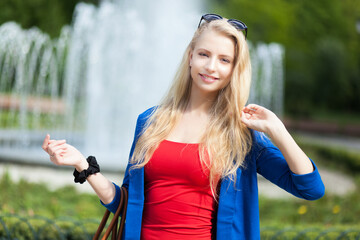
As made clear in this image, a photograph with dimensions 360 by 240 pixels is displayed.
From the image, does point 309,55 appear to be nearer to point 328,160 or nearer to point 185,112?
point 328,160

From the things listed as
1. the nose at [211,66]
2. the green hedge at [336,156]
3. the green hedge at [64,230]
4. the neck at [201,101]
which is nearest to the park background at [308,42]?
the green hedge at [336,156]

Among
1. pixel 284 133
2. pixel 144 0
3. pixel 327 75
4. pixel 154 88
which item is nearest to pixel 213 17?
pixel 284 133

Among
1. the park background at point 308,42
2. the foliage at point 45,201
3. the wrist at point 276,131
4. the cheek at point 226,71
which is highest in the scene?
the park background at point 308,42

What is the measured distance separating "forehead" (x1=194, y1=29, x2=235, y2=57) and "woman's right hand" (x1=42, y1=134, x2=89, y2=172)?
2.06 ft

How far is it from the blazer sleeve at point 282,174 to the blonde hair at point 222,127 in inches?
2.0

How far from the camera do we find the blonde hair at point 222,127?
5.49ft

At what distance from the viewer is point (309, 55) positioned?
28.6 metres

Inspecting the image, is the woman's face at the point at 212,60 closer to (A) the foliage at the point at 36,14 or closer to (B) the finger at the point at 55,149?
(B) the finger at the point at 55,149

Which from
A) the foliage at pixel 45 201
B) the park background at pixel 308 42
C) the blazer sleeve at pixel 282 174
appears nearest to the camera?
the blazer sleeve at pixel 282 174

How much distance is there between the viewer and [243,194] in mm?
1678

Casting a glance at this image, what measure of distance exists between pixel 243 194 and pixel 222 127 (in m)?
0.27

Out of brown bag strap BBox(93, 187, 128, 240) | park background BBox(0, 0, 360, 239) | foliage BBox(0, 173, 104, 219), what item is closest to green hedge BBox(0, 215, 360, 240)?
foliage BBox(0, 173, 104, 219)

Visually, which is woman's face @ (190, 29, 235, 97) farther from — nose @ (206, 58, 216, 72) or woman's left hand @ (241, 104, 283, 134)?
woman's left hand @ (241, 104, 283, 134)

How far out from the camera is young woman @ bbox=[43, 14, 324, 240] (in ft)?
5.39
